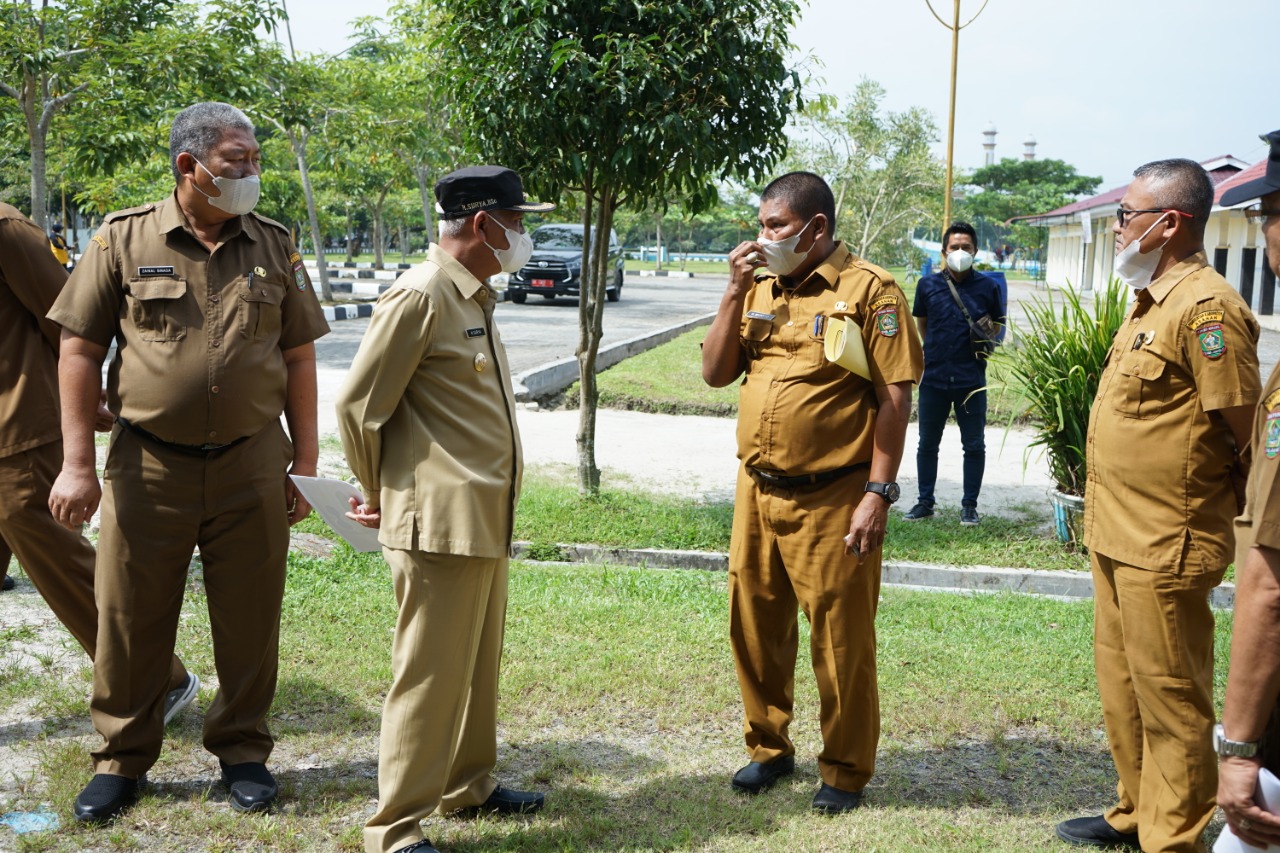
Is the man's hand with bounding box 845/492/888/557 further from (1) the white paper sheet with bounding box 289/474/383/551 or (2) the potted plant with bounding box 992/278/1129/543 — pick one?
(2) the potted plant with bounding box 992/278/1129/543

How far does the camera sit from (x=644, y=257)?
73.4 meters

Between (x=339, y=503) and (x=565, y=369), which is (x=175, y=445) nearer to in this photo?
(x=339, y=503)

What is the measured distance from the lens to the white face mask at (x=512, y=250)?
10.6ft

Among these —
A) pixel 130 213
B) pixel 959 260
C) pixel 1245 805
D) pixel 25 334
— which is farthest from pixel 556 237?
pixel 1245 805

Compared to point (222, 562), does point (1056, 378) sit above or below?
above

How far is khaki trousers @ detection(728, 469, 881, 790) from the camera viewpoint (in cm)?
352

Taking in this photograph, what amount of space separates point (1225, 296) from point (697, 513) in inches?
194

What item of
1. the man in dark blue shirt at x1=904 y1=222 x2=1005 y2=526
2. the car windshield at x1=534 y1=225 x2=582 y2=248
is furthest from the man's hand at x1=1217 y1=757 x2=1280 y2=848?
the car windshield at x1=534 y1=225 x2=582 y2=248

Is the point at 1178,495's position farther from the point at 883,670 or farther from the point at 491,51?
the point at 491,51

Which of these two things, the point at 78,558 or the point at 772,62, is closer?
the point at 78,558

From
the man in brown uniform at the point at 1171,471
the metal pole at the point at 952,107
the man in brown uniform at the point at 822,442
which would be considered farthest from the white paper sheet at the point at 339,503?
the metal pole at the point at 952,107

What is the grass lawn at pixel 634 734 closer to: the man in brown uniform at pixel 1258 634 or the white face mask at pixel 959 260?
the man in brown uniform at pixel 1258 634

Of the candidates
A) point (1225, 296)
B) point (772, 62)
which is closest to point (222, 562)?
point (1225, 296)

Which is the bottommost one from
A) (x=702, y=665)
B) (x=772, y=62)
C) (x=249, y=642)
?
(x=702, y=665)
